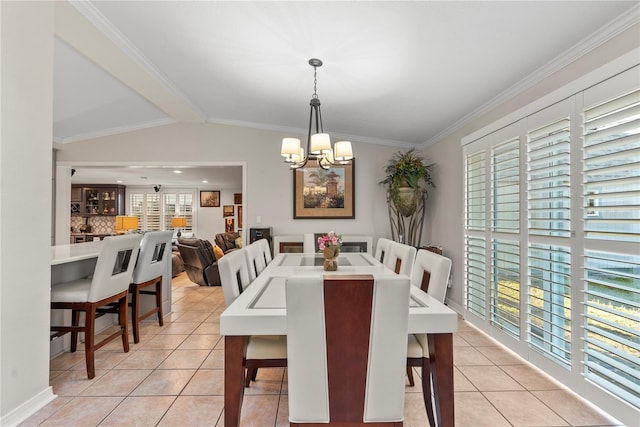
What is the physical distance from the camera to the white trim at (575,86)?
173cm

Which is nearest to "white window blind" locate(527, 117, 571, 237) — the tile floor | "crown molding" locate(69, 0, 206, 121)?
the tile floor

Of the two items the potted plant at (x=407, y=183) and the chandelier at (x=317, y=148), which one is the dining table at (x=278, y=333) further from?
the potted plant at (x=407, y=183)

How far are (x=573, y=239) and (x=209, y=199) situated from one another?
9.48m

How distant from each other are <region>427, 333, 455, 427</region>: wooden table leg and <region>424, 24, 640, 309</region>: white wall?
192 cm

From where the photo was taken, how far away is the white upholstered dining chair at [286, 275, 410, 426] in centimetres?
126

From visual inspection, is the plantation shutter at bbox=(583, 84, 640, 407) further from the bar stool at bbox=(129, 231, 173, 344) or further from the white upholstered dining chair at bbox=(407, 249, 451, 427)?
the bar stool at bbox=(129, 231, 173, 344)

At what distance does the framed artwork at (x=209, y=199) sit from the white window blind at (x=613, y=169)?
944 cm

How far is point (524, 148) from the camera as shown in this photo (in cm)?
258

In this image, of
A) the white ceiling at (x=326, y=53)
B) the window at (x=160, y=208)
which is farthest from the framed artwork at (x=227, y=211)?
the white ceiling at (x=326, y=53)

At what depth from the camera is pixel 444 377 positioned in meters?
1.51

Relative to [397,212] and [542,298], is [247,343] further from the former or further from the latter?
[397,212]

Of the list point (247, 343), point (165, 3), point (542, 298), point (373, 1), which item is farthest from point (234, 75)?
point (542, 298)

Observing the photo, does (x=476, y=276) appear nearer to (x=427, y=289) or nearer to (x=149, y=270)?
(x=427, y=289)

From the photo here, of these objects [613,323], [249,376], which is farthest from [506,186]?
[249,376]
